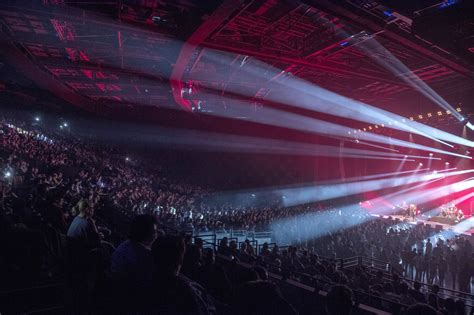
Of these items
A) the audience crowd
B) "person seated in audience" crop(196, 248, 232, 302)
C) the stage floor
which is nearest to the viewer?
the audience crowd

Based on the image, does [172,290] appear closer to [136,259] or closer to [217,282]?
[136,259]

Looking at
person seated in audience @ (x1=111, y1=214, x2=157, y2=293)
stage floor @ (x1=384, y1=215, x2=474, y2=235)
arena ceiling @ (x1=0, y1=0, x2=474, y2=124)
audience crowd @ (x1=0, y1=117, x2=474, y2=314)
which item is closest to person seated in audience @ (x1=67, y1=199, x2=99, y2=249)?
audience crowd @ (x1=0, y1=117, x2=474, y2=314)

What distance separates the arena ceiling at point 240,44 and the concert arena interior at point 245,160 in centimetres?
6

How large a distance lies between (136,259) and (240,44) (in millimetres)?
7902

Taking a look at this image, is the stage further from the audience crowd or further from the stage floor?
the audience crowd

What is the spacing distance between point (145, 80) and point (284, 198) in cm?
1397

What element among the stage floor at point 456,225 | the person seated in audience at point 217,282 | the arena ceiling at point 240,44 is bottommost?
the person seated in audience at point 217,282

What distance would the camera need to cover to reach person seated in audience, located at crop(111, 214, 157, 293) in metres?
2.05

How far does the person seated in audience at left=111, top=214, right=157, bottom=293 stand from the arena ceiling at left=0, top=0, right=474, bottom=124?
4755 mm

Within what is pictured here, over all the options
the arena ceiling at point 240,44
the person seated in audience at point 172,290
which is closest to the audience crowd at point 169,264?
the person seated in audience at point 172,290

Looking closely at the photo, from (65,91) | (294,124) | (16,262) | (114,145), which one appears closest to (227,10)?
(16,262)

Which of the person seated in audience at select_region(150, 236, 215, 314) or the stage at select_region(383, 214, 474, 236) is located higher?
the person seated in audience at select_region(150, 236, 215, 314)

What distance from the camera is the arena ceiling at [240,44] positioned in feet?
19.9

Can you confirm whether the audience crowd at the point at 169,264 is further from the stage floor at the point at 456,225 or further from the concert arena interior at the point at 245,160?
the stage floor at the point at 456,225
